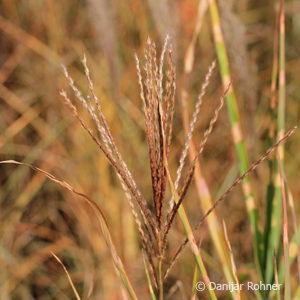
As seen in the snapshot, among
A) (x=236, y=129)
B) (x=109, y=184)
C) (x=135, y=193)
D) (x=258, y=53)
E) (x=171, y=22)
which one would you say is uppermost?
(x=258, y=53)

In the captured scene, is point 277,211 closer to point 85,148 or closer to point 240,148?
point 240,148

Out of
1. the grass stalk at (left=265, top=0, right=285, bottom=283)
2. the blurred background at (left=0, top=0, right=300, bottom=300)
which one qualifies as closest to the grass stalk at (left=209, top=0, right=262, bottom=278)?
the grass stalk at (left=265, top=0, right=285, bottom=283)

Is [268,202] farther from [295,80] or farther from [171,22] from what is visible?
[295,80]

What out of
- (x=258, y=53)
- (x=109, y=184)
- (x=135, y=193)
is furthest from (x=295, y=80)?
(x=135, y=193)

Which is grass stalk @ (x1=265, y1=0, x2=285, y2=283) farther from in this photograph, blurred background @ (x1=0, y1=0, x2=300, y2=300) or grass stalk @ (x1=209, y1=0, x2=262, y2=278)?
blurred background @ (x1=0, y1=0, x2=300, y2=300)

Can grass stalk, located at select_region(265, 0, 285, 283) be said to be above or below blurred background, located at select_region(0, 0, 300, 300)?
below

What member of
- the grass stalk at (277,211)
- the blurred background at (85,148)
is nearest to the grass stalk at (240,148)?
the grass stalk at (277,211)

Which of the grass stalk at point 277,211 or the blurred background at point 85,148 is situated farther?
the blurred background at point 85,148

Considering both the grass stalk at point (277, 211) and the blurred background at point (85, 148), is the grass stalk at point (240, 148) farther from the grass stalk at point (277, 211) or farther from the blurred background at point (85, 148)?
the blurred background at point (85, 148)
